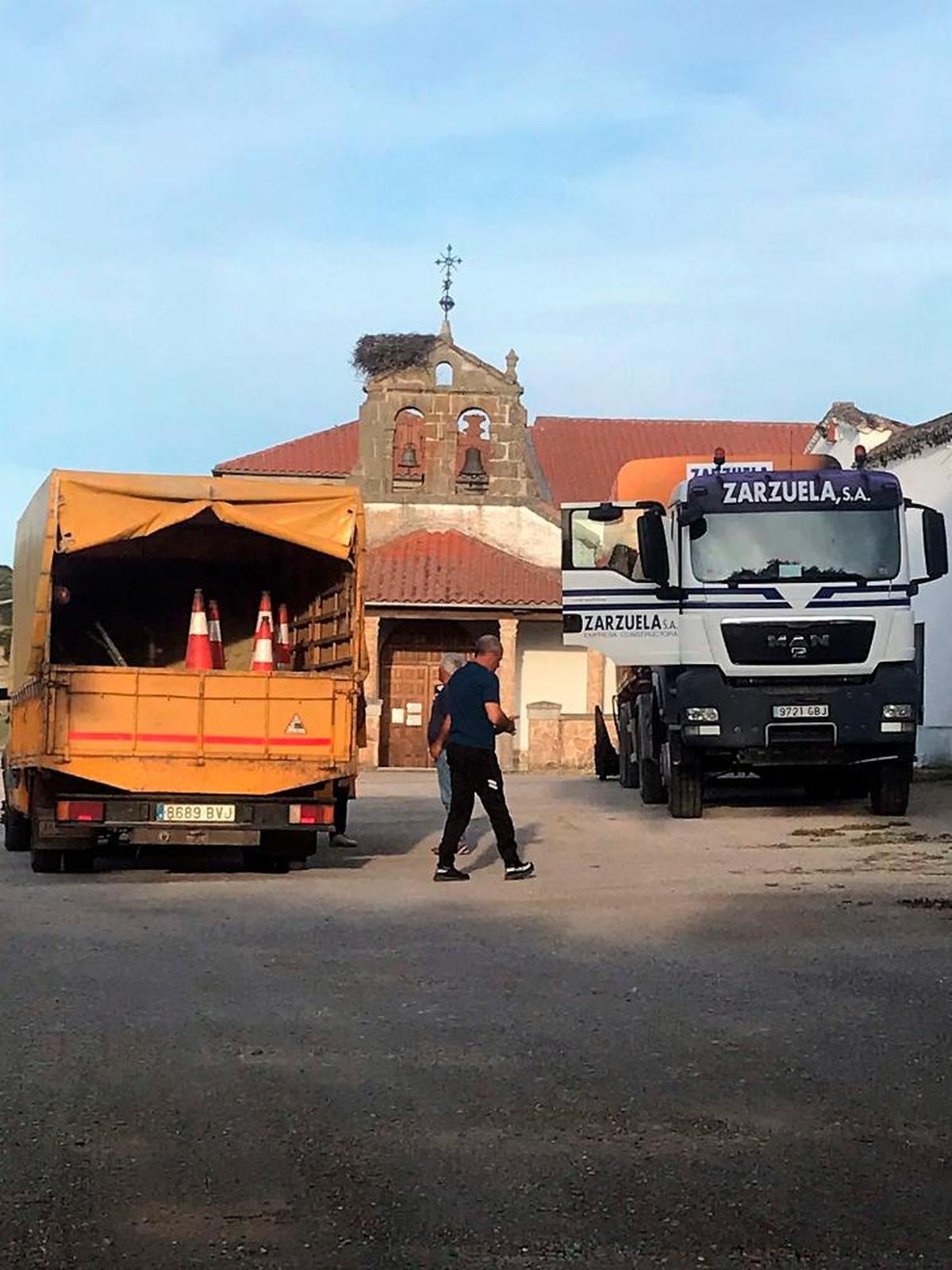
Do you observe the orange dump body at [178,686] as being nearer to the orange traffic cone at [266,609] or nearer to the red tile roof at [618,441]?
the orange traffic cone at [266,609]

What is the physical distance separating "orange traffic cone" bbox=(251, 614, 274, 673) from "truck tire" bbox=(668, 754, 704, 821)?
4.50 metres

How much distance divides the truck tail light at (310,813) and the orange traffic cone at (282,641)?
8.91ft

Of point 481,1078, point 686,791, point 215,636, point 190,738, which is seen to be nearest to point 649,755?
point 686,791

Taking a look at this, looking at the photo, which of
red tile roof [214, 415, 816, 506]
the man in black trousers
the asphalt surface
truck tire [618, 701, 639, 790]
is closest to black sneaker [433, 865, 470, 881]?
the man in black trousers

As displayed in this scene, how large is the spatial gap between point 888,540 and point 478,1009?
10.1 meters

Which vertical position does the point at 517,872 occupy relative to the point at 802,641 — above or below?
below

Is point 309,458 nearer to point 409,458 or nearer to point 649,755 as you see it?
point 409,458

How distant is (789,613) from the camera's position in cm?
1612

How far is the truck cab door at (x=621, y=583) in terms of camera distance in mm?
16578

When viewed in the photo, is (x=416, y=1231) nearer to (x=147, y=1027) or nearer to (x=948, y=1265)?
(x=948, y=1265)

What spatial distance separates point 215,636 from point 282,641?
69 centimetres

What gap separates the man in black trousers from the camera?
12.5 metres

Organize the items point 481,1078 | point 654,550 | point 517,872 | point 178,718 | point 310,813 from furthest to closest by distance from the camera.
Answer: point 654,550, point 310,813, point 178,718, point 517,872, point 481,1078

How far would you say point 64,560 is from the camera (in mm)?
13961
